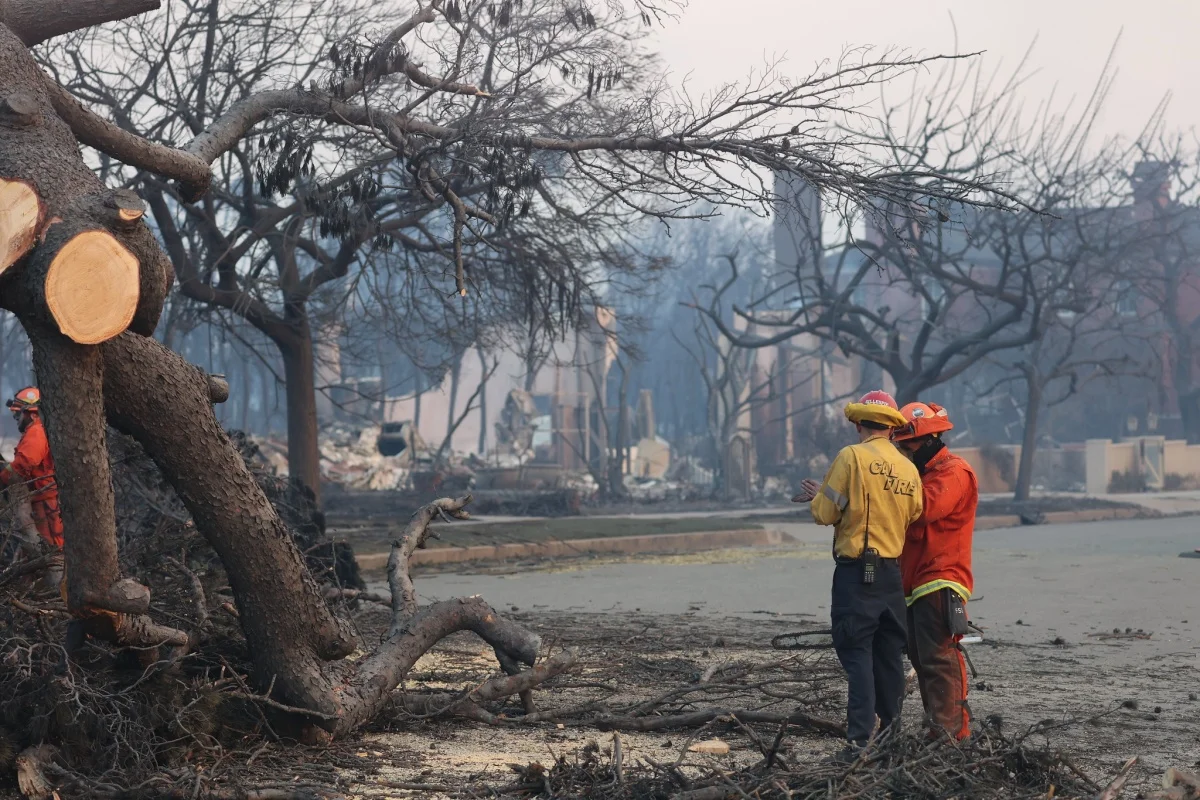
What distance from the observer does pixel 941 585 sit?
5.51 m

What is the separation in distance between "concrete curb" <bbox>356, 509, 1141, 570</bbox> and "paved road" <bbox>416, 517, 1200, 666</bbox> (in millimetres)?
1015

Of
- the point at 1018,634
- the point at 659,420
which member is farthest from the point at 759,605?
the point at 659,420

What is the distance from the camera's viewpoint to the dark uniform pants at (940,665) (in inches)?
216

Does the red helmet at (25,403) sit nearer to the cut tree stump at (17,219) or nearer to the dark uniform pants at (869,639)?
the cut tree stump at (17,219)

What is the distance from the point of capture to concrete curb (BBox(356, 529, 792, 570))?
15969 mm

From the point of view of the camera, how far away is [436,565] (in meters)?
15.8

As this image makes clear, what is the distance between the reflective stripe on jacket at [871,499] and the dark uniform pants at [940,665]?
0.32 metres

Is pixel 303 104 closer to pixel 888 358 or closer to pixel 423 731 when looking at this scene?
pixel 423 731

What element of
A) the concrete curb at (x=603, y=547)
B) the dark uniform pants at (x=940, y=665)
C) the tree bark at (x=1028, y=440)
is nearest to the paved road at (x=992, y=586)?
the concrete curb at (x=603, y=547)

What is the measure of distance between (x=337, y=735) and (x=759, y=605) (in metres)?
6.56

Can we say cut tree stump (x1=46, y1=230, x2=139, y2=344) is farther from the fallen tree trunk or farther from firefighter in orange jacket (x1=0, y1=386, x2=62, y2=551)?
firefighter in orange jacket (x1=0, y1=386, x2=62, y2=551)

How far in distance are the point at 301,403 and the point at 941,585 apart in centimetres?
1219

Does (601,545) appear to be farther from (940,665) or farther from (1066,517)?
(940,665)

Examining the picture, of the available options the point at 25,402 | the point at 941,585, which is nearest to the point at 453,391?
the point at 25,402
